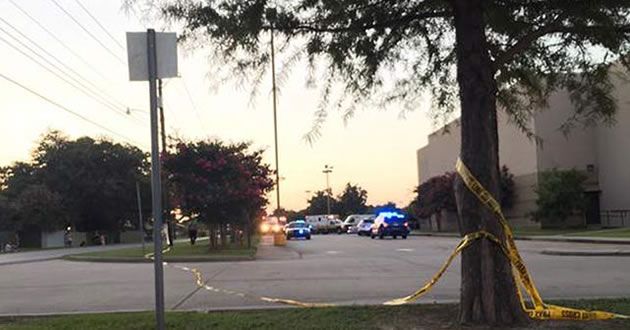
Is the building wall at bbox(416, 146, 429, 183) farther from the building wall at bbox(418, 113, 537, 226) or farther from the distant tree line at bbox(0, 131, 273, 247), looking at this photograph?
the distant tree line at bbox(0, 131, 273, 247)

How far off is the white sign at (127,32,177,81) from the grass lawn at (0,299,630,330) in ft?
12.6

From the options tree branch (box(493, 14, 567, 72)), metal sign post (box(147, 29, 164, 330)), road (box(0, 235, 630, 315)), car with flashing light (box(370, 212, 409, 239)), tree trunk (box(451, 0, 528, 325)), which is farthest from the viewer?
car with flashing light (box(370, 212, 409, 239))

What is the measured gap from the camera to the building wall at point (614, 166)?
5047cm

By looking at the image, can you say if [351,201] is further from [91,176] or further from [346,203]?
[91,176]

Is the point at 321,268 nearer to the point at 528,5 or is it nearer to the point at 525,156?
the point at 528,5

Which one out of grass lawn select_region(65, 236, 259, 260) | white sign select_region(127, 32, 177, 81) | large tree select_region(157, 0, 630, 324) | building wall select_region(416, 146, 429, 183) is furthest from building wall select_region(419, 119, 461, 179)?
white sign select_region(127, 32, 177, 81)

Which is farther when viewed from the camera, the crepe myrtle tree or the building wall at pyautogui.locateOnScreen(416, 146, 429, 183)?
the building wall at pyautogui.locateOnScreen(416, 146, 429, 183)

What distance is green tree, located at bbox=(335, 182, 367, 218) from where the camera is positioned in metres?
153

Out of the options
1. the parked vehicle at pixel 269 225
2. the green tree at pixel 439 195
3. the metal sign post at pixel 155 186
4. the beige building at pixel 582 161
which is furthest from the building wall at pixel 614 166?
the metal sign post at pixel 155 186

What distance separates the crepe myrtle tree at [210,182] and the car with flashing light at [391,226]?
20530 mm

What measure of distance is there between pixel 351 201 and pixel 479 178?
5782 inches

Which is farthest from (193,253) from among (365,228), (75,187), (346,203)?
(346,203)

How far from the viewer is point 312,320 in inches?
394

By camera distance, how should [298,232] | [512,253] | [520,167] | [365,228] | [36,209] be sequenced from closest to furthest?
1. [512,253]
2. [520,167]
3. [298,232]
4. [365,228]
5. [36,209]
